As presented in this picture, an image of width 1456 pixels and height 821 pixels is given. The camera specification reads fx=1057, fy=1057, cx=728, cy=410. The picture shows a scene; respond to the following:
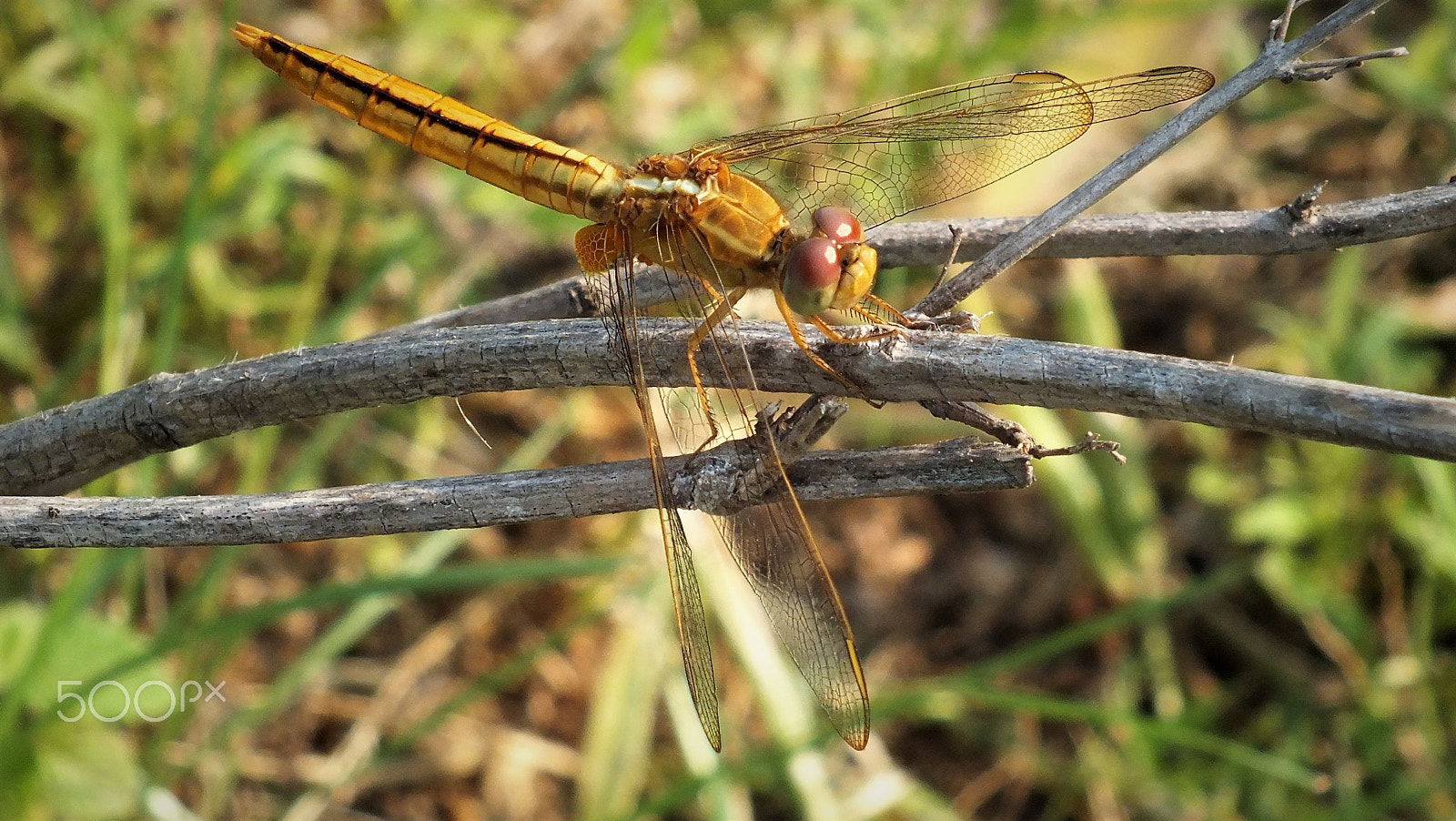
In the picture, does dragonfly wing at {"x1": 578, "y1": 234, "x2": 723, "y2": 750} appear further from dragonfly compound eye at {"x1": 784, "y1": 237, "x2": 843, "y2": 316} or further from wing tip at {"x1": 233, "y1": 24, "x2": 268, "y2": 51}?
wing tip at {"x1": 233, "y1": 24, "x2": 268, "y2": 51}

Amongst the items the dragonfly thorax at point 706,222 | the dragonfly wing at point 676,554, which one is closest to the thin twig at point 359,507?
the dragonfly wing at point 676,554

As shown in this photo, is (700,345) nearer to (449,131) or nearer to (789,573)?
(789,573)

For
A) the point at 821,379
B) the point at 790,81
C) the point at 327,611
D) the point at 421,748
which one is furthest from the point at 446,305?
the point at 821,379

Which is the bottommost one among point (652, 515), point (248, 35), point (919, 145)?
point (652, 515)

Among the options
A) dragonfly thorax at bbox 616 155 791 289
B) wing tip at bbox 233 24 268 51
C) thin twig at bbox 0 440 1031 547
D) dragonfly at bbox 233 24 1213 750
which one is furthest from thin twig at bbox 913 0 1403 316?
wing tip at bbox 233 24 268 51

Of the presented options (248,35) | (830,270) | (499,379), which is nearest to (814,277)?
(830,270)

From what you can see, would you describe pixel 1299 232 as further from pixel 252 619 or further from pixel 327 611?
pixel 327 611
